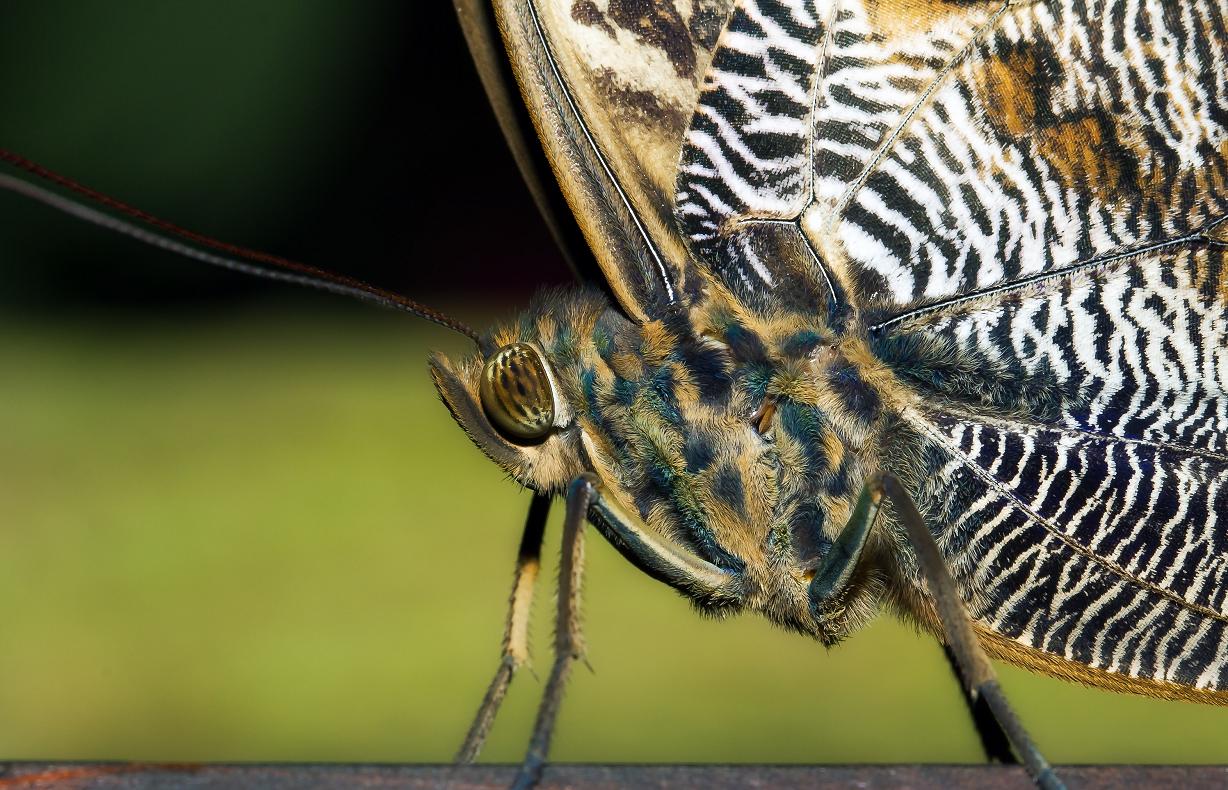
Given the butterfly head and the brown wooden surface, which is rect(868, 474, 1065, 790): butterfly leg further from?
the brown wooden surface

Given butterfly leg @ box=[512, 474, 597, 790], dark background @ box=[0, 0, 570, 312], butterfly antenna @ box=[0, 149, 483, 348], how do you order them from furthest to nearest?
dark background @ box=[0, 0, 570, 312] → butterfly leg @ box=[512, 474, 597, 790] → butterfly antenna @ box=[0, 149, 483, 348]

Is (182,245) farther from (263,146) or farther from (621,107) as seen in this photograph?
(263,146)

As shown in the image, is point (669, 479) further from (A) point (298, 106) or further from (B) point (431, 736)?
(A) point (298, 106)

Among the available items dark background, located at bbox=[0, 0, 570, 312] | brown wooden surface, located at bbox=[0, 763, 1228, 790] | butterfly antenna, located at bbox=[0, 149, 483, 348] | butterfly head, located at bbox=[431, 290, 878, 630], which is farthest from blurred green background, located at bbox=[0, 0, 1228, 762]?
brown wooden surface, located at bbox=[0, 763, 1228, 790]

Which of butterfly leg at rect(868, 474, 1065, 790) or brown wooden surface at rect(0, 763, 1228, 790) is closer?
brown wooden surface at rect(0, 763, 1228, 790)

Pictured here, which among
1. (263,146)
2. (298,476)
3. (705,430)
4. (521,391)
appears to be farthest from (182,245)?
(263,146)

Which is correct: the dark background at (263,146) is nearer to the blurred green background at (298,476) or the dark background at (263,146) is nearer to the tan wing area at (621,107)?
the blurred green background at (298,476)
